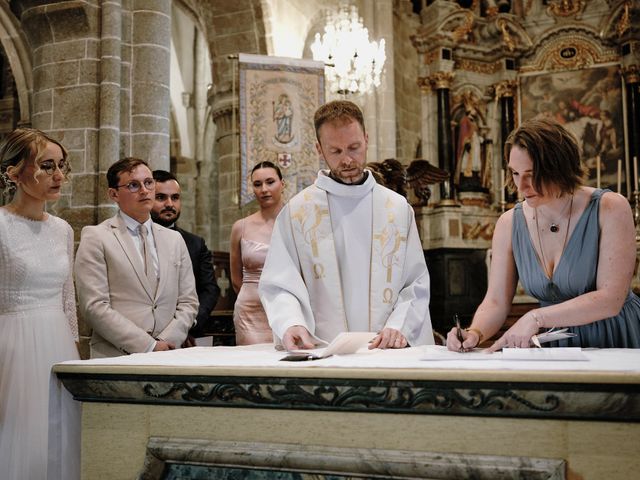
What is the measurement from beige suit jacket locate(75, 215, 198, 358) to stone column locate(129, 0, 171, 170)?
255 centimetres

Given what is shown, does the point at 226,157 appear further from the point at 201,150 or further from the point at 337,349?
the point at 337,349

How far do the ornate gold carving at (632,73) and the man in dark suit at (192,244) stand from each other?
9.56 meters

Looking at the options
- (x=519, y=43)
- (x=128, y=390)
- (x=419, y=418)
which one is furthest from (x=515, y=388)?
(x=519, y=43)

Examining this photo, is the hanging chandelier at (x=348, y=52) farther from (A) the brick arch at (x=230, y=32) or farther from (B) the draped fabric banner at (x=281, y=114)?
(B) the draped fabric banner at (x=281, y=114)

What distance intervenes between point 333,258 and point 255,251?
1.45 meters

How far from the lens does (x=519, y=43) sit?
487 inches

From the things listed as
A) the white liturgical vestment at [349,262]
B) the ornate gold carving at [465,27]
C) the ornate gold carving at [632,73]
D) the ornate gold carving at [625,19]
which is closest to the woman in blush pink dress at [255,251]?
the white liturgical vestment at [349,262]

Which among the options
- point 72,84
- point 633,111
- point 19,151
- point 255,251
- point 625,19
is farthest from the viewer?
point 633,111

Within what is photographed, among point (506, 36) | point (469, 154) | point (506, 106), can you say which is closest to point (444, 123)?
point (469, 154)

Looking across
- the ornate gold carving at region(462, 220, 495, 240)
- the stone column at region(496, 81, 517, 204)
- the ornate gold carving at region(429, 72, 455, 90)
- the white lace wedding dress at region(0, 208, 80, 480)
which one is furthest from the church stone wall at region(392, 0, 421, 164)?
the white lace wedding dress at region(0, 208, 80, 480)

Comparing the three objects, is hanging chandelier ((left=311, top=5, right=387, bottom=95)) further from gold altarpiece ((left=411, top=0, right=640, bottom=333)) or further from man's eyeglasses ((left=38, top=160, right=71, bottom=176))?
man's eyeglasses ((left=38, top=160, right=71, bottom=176))

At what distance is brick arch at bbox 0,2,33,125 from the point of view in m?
10.4

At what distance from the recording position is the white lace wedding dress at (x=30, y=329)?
2879 millimetres

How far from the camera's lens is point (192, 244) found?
442 cm
